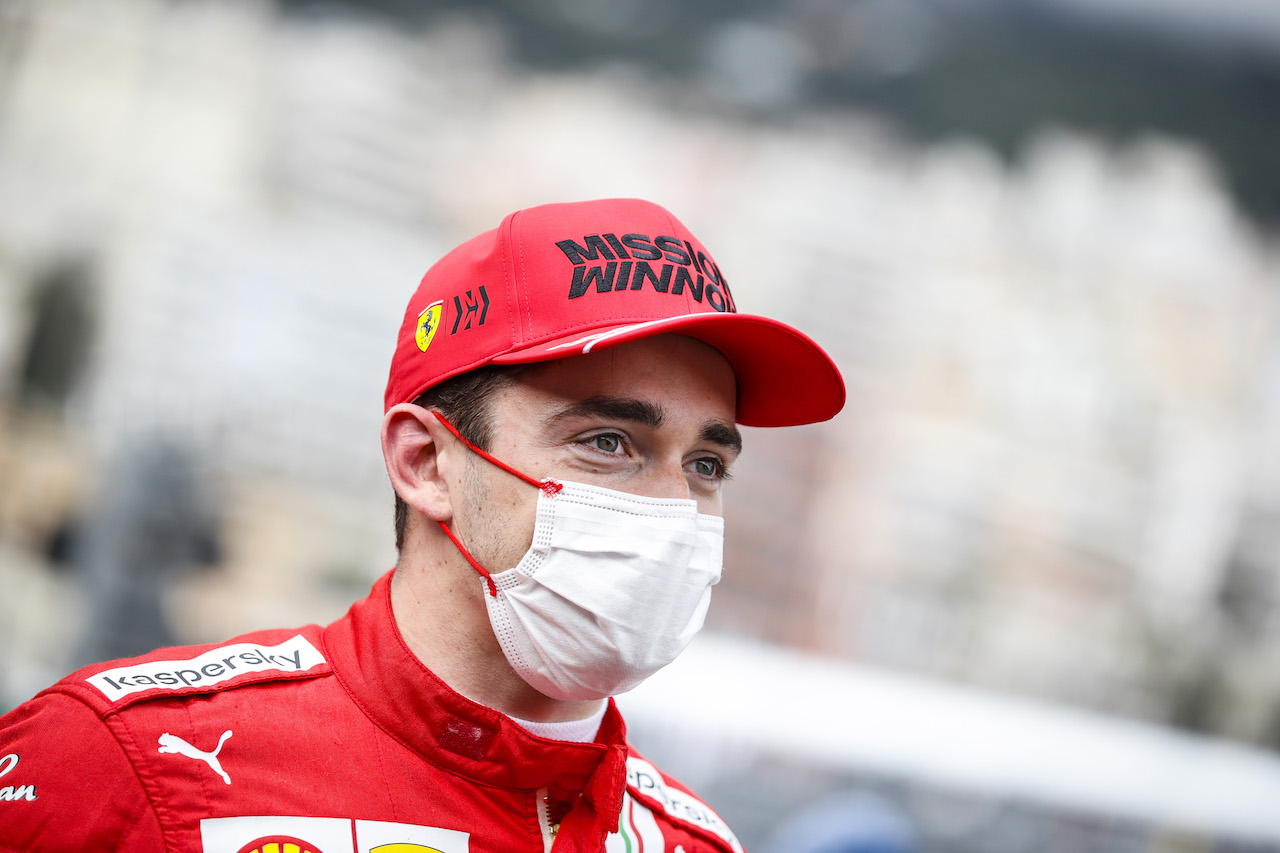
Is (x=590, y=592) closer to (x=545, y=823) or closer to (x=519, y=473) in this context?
(x=519, y=473)

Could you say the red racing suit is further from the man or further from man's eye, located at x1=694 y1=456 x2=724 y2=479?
man's eye, located at x1=694 y1=456 x2=724 y2=479

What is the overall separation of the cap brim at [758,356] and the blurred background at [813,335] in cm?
367

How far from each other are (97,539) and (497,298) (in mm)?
4627

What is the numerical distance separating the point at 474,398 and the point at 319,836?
670 millimetres

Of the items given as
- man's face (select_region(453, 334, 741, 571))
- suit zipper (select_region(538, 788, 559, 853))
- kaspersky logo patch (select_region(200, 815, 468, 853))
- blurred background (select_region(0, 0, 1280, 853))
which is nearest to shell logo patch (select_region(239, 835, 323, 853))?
kaspersky logo patch (select_region(200, 815, 468, 853))

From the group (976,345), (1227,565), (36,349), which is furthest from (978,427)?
(36,349)

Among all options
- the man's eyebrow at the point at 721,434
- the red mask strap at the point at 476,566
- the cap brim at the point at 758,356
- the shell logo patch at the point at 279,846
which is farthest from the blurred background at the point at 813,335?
the shell logo patch at the point at 279,846

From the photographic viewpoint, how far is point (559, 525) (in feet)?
5.22

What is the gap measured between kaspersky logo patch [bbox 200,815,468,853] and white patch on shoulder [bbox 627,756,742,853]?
47 centimetres

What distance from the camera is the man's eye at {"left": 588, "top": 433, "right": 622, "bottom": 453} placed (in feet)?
5.38

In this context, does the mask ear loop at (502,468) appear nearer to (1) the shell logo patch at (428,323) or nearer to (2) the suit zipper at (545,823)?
(1) the shell logo patch at (428,323)

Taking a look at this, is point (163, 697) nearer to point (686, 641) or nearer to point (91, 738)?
point (91, 738)

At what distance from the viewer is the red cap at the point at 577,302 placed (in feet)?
5.30

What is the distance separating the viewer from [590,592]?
62.1 inches
